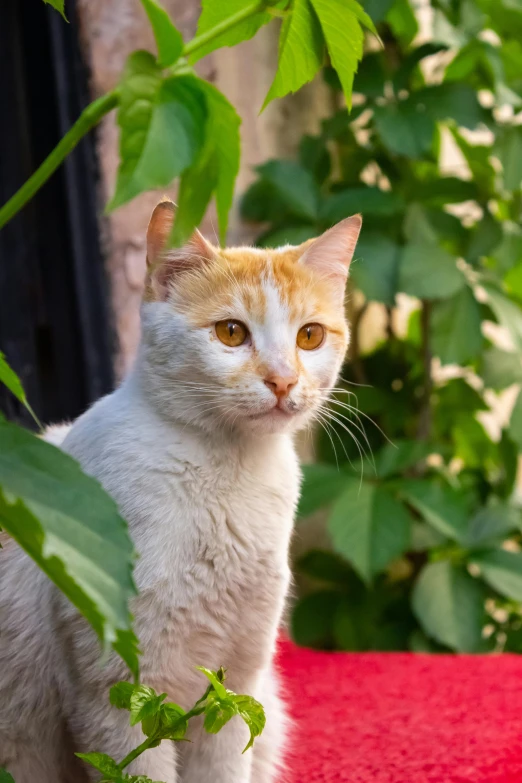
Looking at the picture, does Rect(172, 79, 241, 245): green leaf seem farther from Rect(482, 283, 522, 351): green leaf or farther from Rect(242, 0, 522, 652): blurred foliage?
Rect(482, 283, 522, 351): green leaf

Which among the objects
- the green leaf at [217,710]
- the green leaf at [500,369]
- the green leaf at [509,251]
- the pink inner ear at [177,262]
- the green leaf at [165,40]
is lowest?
the green leaf at [500,369]

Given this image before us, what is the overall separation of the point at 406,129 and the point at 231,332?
2.64 ft

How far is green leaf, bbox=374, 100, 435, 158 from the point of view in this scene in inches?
53.1

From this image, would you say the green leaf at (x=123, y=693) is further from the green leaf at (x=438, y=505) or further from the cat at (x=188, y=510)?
the green leaf at (x=438, y=505)

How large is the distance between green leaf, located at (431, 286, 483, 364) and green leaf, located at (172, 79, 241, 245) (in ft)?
3.35

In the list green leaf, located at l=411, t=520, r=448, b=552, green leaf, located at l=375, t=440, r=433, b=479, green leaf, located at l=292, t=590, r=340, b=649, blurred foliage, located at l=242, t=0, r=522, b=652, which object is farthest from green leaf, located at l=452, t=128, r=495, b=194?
green leaf, located at l=292, t=590, r=340, b=649

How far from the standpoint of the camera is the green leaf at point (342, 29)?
0.41 metres

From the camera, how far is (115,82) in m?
1.19

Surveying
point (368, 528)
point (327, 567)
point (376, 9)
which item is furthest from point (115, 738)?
point (376, 9)

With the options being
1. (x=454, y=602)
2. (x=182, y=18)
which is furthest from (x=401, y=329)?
(x=182, y=18)

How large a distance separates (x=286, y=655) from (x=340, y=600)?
283 mm

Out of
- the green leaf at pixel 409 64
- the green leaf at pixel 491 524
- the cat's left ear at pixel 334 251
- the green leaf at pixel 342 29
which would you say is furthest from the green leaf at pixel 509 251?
the green leaf at pixel 342 29

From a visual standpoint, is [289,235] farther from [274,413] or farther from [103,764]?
[103,764]

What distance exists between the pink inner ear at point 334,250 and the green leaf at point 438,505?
2.02 ft
